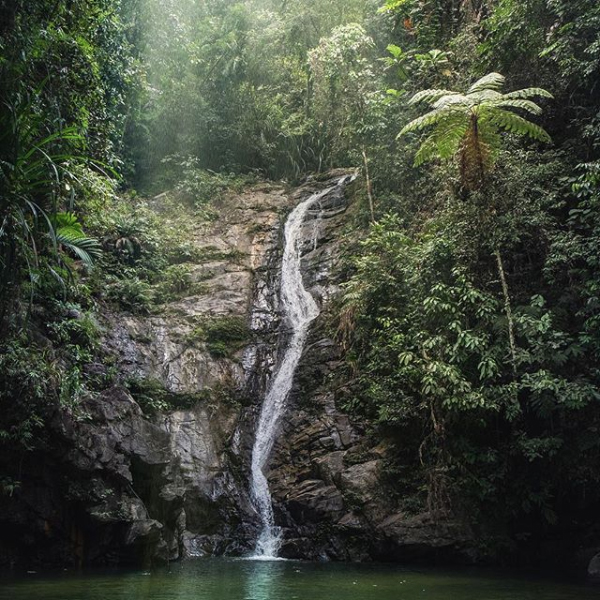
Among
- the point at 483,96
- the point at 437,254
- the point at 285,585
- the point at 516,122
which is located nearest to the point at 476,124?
the point at 483,96

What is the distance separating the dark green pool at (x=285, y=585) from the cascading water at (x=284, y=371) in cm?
228

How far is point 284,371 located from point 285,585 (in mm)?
7383

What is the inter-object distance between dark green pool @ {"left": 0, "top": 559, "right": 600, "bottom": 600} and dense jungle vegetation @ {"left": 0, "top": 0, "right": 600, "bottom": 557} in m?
1.89

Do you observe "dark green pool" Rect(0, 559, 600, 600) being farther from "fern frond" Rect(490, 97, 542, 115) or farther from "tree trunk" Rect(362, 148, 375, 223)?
"tree trunk" Rect(362, 148, 375, 223)

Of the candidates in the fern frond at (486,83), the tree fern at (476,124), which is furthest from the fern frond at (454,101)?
the fern frond at (486,83)

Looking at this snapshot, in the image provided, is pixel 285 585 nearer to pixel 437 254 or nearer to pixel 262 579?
pixel 262 579

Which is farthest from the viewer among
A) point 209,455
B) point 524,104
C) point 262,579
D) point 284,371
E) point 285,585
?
point 284,371

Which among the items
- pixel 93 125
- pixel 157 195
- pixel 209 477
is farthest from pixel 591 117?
pixel 157 195

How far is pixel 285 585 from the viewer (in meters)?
7.75

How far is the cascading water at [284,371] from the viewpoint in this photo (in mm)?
12047

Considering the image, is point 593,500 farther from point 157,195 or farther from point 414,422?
point 157,195

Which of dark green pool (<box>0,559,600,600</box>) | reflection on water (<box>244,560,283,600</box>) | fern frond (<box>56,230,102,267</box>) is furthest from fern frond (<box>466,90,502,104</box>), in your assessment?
reflection on water (<box>244,560,283,600</box>)

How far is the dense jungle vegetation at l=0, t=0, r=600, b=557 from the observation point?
7984 millimetres

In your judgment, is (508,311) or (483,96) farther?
(483,96)
